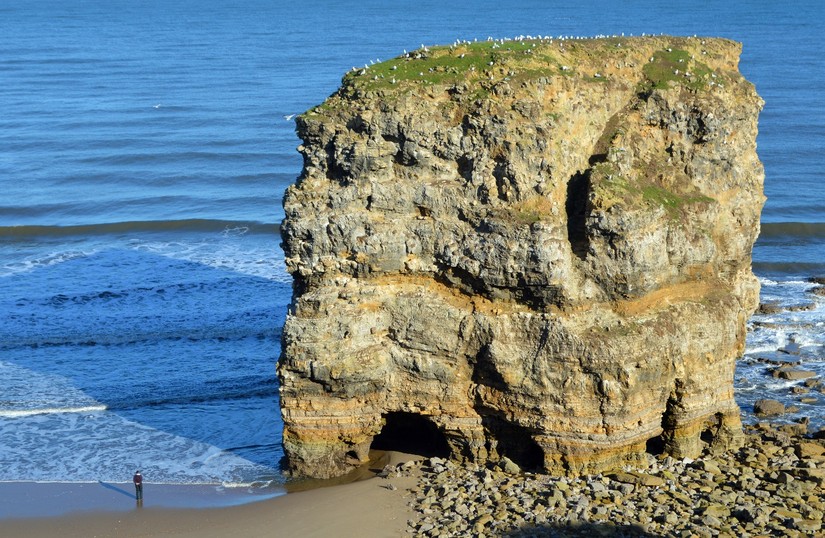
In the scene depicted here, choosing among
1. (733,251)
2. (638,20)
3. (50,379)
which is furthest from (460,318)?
(638,20)

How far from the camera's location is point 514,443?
25.7 metres

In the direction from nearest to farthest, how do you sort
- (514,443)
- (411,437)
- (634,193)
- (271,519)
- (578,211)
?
(634,193)
(271,519)
(578,211)
(514,443)
(411,437)

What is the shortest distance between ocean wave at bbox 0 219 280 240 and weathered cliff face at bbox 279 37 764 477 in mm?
26173

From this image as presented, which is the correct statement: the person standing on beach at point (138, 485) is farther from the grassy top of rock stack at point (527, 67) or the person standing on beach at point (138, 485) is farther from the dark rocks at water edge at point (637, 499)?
the grassy top of rock stack at point (527, 67)

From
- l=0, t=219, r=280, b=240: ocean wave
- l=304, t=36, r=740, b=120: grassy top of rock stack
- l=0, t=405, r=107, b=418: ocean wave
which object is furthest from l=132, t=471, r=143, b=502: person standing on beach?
l=0, t=219, r=280, b=240: ocean wave

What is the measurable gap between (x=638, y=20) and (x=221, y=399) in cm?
10646

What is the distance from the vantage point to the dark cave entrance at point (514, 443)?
25.5 meters

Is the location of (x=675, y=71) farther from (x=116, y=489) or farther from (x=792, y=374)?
(x=116, y=489)

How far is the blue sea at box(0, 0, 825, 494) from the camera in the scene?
101 feet

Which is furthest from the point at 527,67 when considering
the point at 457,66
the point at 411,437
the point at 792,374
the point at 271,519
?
the point at 792,374

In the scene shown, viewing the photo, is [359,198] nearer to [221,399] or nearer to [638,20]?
[221,399]

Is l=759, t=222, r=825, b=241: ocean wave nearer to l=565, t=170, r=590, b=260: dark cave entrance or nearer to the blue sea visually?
the blue sea

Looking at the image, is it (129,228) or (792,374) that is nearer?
(792,374)

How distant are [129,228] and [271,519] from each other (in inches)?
1195
